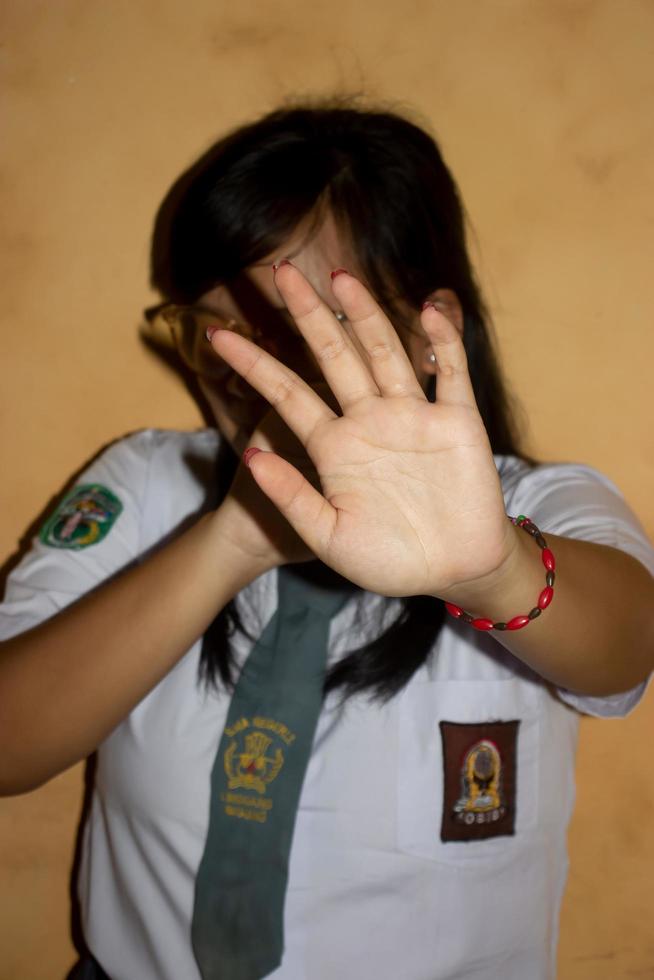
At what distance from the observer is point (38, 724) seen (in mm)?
1033

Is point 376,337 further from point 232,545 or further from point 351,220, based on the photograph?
point 351,220

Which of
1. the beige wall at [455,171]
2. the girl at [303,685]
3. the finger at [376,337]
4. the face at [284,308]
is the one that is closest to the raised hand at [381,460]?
the finger at [376,337]

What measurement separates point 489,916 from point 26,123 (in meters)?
1.33

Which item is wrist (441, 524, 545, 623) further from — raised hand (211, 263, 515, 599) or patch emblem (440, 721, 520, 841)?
patch emblem (440, 721, 520, 841)

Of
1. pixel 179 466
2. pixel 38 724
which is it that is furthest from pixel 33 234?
pixel 38 724

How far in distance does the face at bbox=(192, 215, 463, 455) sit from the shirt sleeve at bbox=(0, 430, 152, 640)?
0.84 feet

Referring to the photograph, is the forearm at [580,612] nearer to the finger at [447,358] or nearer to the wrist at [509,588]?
the wrist at [509,588]

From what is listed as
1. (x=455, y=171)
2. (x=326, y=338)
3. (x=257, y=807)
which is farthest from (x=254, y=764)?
(x=455, y=171)

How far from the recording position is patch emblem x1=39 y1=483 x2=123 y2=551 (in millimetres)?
1292

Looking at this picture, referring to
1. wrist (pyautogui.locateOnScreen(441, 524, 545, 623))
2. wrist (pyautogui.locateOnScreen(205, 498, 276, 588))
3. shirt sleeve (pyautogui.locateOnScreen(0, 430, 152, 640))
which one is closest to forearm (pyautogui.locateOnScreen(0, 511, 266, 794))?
wrist (pyautogui.locateOnScreen(205, 498, 276, 588))

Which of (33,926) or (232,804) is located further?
(33,926)

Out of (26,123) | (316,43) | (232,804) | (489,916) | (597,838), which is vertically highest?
(316,43)

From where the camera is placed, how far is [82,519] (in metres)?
1.32

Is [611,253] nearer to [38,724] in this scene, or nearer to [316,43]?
[316,43]
